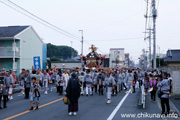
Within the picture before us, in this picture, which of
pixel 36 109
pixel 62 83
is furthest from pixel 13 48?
pixel 36 109

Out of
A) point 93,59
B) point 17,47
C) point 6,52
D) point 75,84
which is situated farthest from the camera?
point 17,47

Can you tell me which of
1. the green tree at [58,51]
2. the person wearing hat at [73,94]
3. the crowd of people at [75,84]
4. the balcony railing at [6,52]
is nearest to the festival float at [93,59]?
the crowd of people at [75,84]

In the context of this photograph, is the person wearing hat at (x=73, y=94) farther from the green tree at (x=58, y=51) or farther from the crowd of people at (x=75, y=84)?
the green tree at (x=58, y=51)

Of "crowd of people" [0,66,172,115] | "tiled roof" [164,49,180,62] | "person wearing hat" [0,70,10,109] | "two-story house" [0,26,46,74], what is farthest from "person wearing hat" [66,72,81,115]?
"tiled roof" [164,49,180,62]

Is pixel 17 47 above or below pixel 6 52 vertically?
above

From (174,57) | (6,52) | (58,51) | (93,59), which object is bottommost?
(93,59)

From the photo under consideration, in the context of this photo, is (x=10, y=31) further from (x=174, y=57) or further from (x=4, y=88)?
(x=4, y=88)

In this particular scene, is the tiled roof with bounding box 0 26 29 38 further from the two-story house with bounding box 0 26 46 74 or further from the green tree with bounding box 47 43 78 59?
the green tree with bounding box 47 43 78 59

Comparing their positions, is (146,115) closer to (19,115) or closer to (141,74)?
(19,115)

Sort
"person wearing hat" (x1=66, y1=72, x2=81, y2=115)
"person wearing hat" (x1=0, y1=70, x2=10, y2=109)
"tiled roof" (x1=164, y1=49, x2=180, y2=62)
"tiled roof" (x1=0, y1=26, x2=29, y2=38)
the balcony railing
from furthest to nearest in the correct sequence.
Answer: "tiled roof" (x1=164, y1=49, x2=180, y2=62), "tiled roof" (x1=0, y1=26, x2=29, y2=38), the balcony railing, "person wearing hat" (x1=0, y1=70, x2=10, y2=109), "person wearing hat" (x1=66, y1=72, x2=81, y2=115)

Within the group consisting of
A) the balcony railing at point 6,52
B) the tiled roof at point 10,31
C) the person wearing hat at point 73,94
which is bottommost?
the person wearing hat at point 73,94

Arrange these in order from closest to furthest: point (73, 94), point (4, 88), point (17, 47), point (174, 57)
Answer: point (73, 94) < point (4, 88) < point (17, 47) < point (174, 57)

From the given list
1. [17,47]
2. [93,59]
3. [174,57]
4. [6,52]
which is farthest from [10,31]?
[174,57]

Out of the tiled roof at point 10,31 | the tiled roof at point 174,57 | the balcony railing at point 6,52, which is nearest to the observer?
the balcony railing at point 6,52
